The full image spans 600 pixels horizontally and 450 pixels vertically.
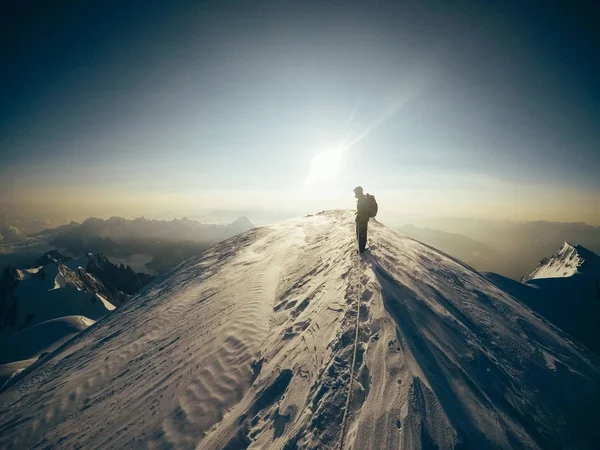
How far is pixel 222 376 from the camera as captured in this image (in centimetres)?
728

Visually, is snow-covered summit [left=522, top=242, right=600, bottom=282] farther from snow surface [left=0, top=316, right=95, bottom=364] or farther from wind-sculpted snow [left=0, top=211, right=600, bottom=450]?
snow surface [left=0, top=316, right=95, bottom=364]

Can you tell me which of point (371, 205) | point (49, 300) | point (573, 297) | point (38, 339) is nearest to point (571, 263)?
point (573, 297)

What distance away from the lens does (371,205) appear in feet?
39.8

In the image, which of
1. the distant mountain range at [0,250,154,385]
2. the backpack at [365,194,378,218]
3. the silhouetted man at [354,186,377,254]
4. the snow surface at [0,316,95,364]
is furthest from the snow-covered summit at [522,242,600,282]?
the distant mountain range at [0,250,154,385]

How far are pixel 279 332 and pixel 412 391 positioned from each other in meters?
4.57

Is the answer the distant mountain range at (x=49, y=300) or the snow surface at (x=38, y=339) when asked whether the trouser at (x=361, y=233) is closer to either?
the snow surface at (x=38, y=339)

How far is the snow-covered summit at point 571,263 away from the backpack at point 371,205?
73.3m

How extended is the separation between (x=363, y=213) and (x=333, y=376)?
25.1 ft

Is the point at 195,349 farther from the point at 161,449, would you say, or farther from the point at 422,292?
the point at 422,292

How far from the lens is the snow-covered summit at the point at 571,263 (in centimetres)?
5850

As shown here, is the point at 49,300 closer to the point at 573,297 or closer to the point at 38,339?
the point at 38,339

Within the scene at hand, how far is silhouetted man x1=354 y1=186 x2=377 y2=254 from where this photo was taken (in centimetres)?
1191

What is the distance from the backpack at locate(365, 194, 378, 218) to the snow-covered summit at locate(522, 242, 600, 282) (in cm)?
7331

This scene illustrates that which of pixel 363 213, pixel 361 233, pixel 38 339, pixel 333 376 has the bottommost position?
pixel 38 339
